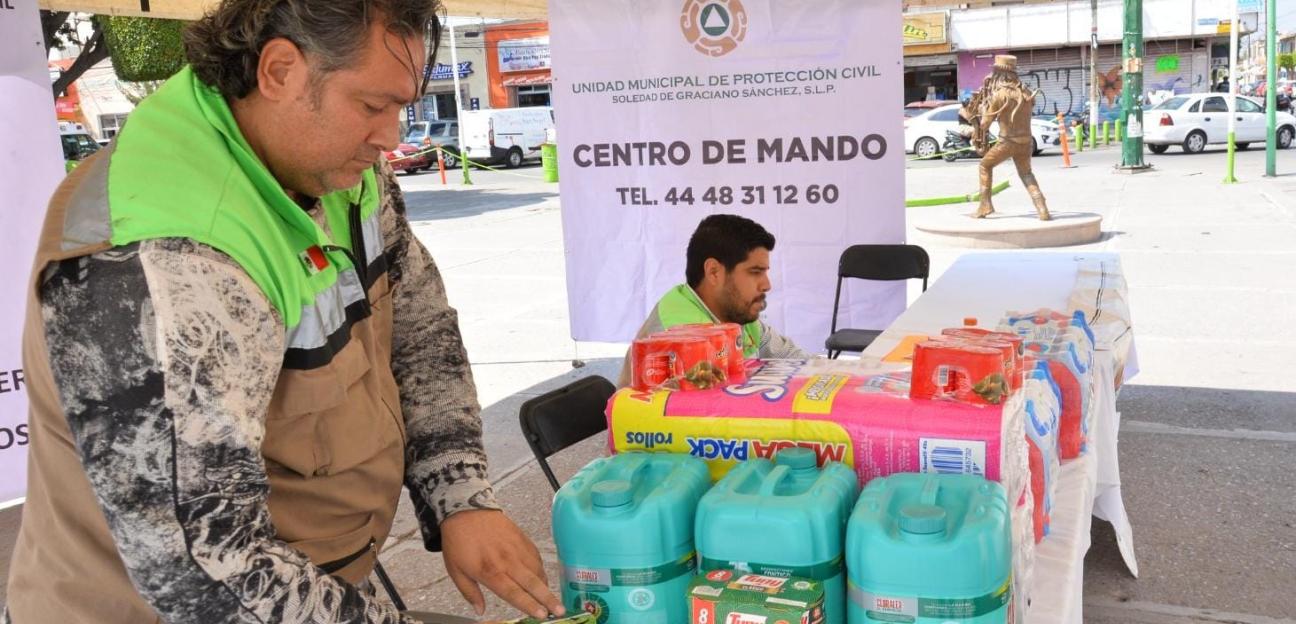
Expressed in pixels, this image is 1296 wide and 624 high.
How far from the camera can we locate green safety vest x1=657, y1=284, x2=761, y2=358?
354 cm

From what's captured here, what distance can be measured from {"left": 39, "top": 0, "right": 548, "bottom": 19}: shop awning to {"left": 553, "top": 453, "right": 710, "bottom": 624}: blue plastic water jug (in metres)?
3.12

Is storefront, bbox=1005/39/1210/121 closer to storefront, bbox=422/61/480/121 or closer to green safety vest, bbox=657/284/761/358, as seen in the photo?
storefront, bbox=422/61/480/121

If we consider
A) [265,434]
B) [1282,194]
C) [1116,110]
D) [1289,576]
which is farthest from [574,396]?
[1116,110]

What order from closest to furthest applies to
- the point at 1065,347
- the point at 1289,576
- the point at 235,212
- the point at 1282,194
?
the point at 235,212, the point at 1065,347, the point at 1289,576, the point at 1282,194

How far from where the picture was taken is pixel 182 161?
1.19 m

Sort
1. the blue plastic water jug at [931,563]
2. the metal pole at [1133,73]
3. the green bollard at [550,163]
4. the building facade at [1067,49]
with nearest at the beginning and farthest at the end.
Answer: the blue plastic water jug at [931,563]
the metal pole at [1133,73]
the green bollard at [550,163]
the building facade at [1067,49]

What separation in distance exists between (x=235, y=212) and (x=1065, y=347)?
6.78 feet

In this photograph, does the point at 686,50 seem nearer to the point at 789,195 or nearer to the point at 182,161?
the point at 789,195

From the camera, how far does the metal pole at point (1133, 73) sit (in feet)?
50.5

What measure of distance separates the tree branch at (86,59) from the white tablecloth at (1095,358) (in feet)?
25.8

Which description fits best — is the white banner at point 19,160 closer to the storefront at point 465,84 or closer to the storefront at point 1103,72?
the storefront at point 1103,72

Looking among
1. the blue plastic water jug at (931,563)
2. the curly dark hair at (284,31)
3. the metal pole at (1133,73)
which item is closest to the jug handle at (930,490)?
the blue plastic water jug at (931,563)

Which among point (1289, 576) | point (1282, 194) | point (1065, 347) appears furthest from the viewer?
point (1282, 194)

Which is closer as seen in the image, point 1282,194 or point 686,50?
point 686,50
